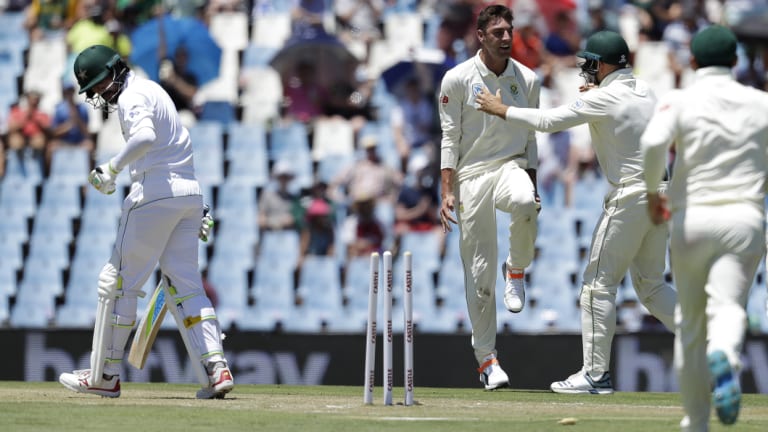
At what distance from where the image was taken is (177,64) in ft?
56.0

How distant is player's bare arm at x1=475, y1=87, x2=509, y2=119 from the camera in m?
8.82

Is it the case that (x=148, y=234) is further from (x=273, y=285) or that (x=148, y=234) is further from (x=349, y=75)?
(x=349, y=75)

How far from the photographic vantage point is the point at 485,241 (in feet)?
30.8

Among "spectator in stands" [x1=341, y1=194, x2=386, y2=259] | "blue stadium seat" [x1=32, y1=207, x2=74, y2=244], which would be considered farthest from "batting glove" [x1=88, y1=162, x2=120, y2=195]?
"blue stadium seat" [x1=32, y1=207, x2=74, y2=244]

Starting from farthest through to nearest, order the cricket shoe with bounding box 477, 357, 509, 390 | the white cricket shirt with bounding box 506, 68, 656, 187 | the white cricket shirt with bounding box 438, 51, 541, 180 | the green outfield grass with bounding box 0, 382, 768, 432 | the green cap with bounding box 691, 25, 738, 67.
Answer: the cricket shoe with bounding box 477, 357, 509, 390 → the white cricket shirt with bounding box 438, 51, 541, 180 → the white cricket shirt with bounding box 506, 68, 656, 187 → the green outfield grass with bounding box 0, 382, 768, 432 → the green cap with bounding box 691, 25, 738, 67

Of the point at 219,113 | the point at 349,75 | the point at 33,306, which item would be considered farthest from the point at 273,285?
the point at 349,75

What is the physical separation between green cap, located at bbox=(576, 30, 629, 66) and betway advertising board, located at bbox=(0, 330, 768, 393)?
12.4 feet

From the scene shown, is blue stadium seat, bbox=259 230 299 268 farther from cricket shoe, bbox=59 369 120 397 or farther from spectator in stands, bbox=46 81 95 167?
cricket shoe, bbox=59 369 120 397

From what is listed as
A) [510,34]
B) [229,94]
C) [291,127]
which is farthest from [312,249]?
[510,34]

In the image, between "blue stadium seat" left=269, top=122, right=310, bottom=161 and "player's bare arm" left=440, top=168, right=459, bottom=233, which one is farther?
"blue stadium seat" left=269, top=122, right=310, bottom=161

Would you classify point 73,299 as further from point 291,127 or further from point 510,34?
point 510,34

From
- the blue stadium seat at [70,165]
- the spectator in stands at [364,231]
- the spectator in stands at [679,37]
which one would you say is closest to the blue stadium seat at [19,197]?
the blue stadium seat at [70,165]

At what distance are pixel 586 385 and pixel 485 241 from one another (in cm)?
114

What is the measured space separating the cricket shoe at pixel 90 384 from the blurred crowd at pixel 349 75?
6.55 metres
